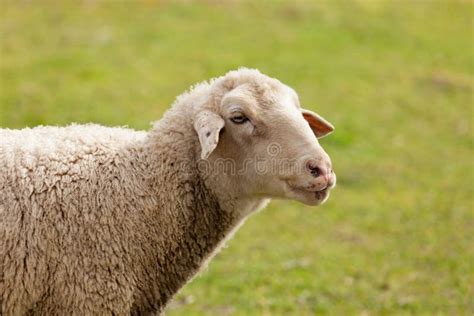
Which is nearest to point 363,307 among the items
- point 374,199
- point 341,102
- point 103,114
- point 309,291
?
point 309,291

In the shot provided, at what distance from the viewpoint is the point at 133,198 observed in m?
5.68

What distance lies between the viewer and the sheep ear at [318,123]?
6184 millimetres

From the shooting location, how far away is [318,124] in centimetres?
629

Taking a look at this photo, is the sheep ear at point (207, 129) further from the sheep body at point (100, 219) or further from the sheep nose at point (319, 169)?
the sheep nose at point (319, 169)

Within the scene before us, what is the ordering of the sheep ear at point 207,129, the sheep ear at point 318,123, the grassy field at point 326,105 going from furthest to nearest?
the grassy field at point 326,105
the sheep ear at point 318,123
the sheep ear at point 207,129

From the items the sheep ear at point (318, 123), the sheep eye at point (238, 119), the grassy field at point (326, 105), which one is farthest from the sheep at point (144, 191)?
the grassy field at point (326, 105)

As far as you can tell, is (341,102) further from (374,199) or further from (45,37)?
(45,37)

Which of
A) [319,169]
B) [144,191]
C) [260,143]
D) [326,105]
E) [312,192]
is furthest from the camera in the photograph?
[326,105]

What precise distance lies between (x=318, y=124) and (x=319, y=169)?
3.34 feet

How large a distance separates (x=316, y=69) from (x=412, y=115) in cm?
298

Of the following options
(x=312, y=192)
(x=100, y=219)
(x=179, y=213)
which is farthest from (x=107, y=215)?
(x=312, y=192)

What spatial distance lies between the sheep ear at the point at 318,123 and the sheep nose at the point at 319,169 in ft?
2.80

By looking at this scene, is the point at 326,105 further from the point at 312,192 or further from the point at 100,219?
the point at 100,219

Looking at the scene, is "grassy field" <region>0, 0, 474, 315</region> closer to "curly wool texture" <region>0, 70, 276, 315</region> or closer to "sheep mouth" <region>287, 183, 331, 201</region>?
"curly wool texture" <region>0, 70, 276, 315</region>
